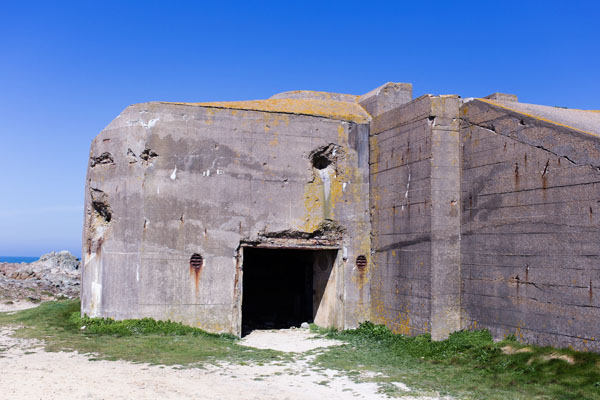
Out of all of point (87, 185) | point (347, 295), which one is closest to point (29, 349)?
point (87, 185)

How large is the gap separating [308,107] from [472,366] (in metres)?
6.95

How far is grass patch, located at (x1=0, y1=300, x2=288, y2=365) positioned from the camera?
933 cm

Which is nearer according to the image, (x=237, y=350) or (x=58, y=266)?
(x=237, y=350)

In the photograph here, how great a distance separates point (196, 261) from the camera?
11.6m

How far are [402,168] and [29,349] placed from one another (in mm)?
7479

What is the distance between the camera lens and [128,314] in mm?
11320

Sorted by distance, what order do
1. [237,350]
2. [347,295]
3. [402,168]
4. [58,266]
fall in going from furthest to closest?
[58,266]
[347,295]
[402,168]
[237,350]

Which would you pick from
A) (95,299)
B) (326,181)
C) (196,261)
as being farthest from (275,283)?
(95,299)

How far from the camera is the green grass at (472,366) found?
713 cm

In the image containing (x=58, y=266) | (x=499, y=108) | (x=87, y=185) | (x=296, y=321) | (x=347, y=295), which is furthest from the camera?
(x=58, y=266)

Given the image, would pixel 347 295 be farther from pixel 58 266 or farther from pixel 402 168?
pixel 58 266

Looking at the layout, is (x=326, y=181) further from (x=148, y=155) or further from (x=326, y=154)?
(x=148, y=155)

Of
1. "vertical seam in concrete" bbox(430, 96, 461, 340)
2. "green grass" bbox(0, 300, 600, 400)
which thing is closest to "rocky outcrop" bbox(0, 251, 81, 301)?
"green grass" bbox(0, 300, 600, 400)

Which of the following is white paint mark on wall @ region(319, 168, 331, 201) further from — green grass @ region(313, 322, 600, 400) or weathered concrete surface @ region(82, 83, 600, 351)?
green grass @ region(313, 322, 600, 400)
